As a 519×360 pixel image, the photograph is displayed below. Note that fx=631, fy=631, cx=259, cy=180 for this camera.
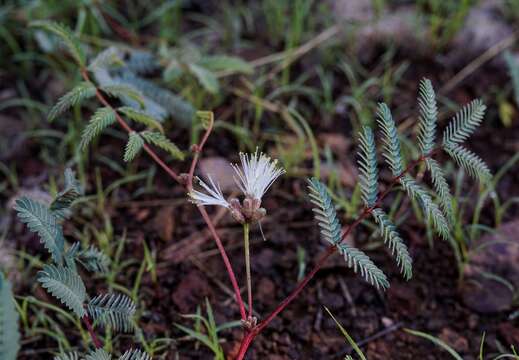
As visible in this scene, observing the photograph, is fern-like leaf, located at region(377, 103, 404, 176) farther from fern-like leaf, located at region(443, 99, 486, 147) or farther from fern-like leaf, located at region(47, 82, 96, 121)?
fern-like leaf, located at region(47, 82, 96, 121)

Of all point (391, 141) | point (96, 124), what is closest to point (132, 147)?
point (96, 124)

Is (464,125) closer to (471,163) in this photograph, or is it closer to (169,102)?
(471,163)

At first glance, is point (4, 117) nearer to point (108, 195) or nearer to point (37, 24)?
point (108, 195)

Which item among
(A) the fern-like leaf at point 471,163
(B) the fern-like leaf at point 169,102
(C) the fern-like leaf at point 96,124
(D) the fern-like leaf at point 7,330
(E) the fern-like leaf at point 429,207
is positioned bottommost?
(D) the fern-like leaf at point 7,330

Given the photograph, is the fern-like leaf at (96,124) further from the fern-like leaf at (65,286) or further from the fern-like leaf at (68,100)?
the fern-like leaf at (65,286)

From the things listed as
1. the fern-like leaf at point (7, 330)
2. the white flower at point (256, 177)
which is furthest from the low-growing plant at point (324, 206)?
the fern-like leaf at point (7, 330)

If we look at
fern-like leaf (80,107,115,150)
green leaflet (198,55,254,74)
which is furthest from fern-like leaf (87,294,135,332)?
green leaflet (198,55,254,74)

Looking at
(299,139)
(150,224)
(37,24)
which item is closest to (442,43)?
(299,139)
